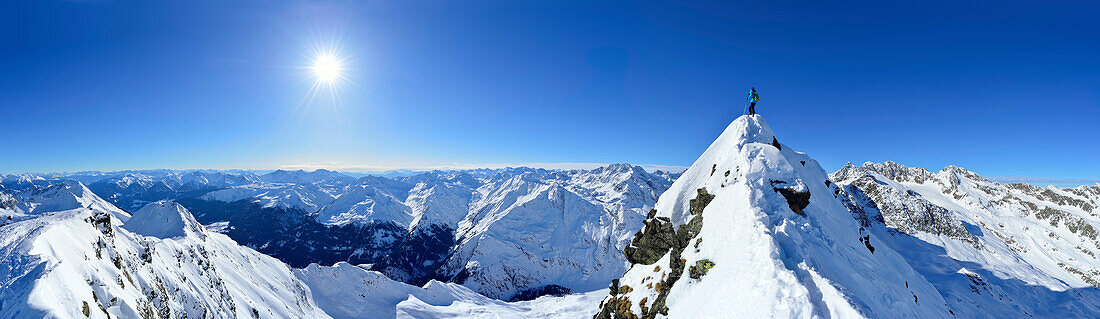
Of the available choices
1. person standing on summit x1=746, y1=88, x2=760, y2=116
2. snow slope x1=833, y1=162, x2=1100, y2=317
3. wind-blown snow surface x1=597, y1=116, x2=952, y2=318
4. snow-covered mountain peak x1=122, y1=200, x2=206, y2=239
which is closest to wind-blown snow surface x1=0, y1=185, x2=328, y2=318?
wind-blown snow surface x1=597, y1=116, x2=952, y2=318

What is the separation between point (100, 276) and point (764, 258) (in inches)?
1370

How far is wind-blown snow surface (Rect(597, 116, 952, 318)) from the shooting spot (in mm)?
14805

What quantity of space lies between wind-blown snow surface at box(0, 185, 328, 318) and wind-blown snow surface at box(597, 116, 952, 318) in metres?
28.0

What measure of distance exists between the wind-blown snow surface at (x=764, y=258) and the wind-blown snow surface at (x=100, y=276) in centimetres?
2803

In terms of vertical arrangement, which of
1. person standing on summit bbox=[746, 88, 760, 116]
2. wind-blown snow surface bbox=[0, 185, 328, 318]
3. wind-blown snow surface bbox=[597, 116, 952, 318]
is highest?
person standing on summit bbox=[746, 88, 760, 116]

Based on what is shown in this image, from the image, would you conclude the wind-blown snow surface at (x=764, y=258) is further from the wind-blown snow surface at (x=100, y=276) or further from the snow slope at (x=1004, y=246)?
the snow slope at (x=1004, y=246)

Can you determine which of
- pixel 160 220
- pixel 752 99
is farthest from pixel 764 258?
pixel 160 220

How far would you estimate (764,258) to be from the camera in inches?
642

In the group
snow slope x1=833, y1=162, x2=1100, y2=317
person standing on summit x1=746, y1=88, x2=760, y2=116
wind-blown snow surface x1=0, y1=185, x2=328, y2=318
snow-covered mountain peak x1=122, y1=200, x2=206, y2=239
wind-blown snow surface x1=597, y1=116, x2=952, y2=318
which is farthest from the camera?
snow slope x1=833, y1=162, x2=1100, y2=317

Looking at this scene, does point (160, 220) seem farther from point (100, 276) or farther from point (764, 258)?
point (764, 258)

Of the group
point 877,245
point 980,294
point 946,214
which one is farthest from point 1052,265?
point 877,245

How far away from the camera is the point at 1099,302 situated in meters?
102

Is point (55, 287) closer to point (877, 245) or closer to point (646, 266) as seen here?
point (646, 266)

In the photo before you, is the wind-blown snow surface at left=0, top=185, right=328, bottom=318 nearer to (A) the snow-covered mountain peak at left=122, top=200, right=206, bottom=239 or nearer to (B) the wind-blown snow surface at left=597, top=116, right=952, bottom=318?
(B) the wind-blown snow surface at left=597, top=116, right=952, bottom=318
